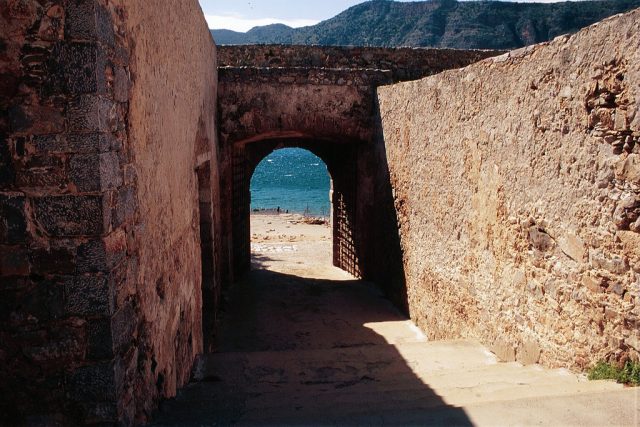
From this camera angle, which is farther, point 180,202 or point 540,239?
point 180,202

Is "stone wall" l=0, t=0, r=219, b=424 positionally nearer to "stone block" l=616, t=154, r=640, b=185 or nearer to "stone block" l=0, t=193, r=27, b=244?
"stone block" l=0, t=193, r=27, b=244

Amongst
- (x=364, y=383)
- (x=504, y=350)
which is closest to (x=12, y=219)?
(x=364, y=383)

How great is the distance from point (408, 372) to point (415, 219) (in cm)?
245

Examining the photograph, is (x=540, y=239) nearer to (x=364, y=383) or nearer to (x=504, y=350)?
(x=504, y=350)

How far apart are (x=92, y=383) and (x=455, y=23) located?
7778cm

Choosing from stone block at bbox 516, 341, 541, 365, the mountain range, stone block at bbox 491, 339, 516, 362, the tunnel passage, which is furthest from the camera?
the mountain range

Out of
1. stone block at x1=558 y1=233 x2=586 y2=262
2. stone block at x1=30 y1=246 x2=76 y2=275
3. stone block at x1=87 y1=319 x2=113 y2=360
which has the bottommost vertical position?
stone block at x1=87 y1=319 x2=113 y2=360

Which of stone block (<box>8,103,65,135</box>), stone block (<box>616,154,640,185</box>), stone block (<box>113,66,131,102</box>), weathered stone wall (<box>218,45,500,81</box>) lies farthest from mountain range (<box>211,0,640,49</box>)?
stone block (<box>8,103,65,135</box>)

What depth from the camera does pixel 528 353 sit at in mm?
3627

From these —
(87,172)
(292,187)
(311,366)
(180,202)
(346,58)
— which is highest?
(346,58)

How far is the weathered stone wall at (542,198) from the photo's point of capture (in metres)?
2.71

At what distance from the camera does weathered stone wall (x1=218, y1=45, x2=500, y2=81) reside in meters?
9.89

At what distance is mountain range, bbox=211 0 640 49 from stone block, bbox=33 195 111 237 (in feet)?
200

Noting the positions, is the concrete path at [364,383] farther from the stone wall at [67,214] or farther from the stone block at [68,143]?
the stone block at [68,143]
